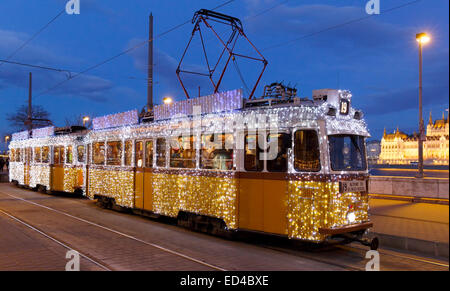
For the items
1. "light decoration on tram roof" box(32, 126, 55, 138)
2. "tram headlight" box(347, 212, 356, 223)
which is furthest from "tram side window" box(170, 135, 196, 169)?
"light decoration on tram roof" box(32, 126, 55, 138)

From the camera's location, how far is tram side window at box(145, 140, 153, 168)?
11.5 m

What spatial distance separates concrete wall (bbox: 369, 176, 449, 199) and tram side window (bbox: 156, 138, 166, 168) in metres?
9.96

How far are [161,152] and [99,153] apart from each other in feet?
14.2

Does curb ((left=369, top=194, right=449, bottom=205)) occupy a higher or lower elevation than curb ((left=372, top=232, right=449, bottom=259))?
higher

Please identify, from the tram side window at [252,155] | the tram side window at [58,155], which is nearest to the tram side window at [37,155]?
the tram side window at [58,155]

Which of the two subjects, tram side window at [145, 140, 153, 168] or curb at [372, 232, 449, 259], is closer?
curb at [372, 232, 449, 259]

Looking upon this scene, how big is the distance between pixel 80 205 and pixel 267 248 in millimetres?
10228

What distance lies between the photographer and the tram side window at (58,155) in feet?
62.7

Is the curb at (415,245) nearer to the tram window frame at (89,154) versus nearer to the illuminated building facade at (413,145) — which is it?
the tram window frame at (89,154)

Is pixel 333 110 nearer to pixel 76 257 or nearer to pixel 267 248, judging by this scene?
pixel 267 248

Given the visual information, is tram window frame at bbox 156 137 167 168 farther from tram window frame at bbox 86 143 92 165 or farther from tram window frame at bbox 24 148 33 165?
tram window frame at bbox 24 148 33 165

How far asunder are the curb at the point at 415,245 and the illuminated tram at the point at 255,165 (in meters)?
0.95

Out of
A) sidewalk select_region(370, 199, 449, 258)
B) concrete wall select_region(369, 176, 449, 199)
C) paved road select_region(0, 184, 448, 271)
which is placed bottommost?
paved road select_region(0, 184, 448, 271)

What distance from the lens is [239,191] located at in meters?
8.63
